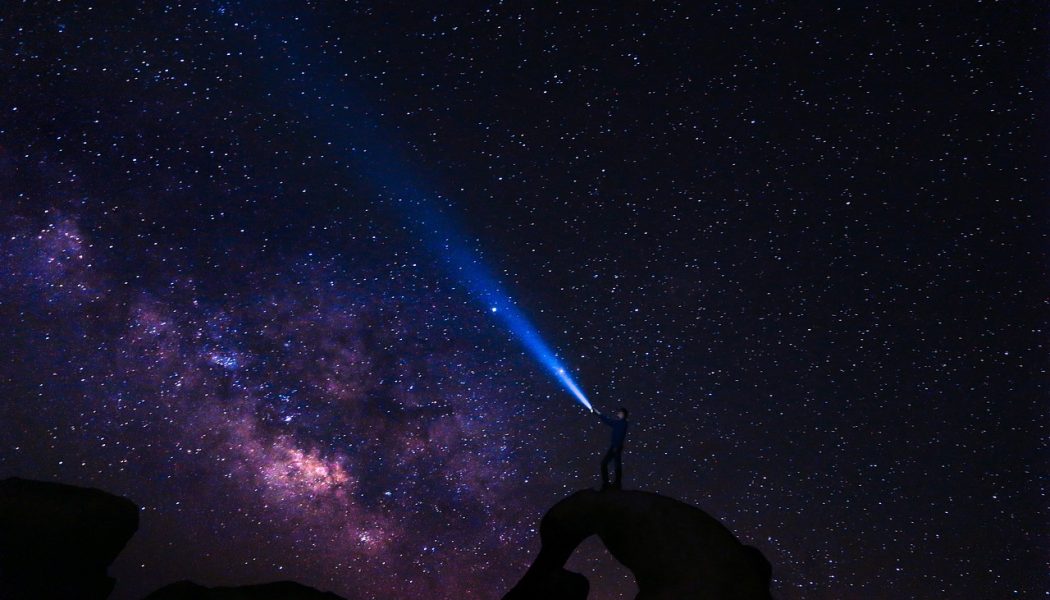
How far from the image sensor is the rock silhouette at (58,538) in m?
8.99

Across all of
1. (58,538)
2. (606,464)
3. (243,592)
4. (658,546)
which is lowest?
(243,592)

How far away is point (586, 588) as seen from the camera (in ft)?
33.2

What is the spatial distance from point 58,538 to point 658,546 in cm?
896

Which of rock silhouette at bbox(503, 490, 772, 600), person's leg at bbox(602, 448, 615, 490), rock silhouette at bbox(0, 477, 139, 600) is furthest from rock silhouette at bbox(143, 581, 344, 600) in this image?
person's leg at bbox(602, 448, 615, 490)

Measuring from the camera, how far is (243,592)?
10367mm

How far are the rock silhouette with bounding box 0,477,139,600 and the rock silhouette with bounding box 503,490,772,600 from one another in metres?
6.50

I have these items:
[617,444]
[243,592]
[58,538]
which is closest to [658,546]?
[617,444]

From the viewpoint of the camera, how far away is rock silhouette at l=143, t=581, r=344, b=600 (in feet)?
32.4

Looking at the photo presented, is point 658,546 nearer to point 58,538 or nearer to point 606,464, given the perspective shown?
point 606,464

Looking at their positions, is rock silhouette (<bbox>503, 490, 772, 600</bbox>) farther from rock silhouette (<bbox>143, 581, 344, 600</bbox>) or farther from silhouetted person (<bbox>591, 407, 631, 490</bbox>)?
rock silhouette (<bbox>143, 581, 344, 600</bbox>)

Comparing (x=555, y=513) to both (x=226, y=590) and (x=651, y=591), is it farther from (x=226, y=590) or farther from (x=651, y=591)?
(x=226, y=590)

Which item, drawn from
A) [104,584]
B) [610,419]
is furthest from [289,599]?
[610,419]

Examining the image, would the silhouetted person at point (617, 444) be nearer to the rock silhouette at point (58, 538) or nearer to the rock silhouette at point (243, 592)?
the rock silhouette at point (243, 592)

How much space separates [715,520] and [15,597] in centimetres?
1011
